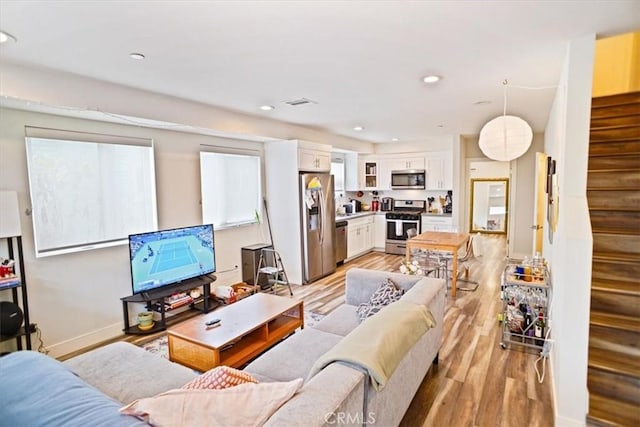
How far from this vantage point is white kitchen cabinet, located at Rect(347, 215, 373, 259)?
6.77 m

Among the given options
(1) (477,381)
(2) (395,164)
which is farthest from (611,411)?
(2) (395,164)

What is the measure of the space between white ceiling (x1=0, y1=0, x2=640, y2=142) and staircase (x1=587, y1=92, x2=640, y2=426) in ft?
2.57

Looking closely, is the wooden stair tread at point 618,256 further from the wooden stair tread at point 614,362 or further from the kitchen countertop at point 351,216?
the kitchen countertop at point 351,216

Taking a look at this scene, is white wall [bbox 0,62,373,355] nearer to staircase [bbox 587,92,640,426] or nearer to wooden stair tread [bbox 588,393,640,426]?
staircase [bbox 587,92,640,426]

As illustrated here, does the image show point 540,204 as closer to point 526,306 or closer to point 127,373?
point 526,306

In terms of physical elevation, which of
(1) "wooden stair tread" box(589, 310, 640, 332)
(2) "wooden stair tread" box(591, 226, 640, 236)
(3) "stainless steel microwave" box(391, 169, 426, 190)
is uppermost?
(3) "stainless steel microwave" box(391, 169, 426, 190)

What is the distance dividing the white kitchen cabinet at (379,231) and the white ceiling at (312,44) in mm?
4196

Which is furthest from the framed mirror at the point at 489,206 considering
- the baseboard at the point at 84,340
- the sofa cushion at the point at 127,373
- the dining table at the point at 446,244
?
the sofa cushion at the point at 127,373

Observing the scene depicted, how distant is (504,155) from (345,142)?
424 cm

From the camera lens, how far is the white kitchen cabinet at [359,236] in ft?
22.2

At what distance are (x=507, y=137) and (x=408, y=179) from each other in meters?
4.70

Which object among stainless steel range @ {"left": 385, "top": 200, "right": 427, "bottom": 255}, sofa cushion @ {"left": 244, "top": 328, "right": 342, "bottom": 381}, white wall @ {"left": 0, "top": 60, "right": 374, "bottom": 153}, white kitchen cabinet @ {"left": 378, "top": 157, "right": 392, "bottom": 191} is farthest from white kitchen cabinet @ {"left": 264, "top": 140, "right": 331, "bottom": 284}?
sofa cushion @ {"left": 244, "top": 328, "right": 342, "bottom": 381}

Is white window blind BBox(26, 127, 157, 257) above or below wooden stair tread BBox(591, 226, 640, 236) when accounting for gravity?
above

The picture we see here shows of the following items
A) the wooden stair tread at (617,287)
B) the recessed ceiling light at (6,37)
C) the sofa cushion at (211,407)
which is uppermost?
the recessed ceiling light at (6,37)
